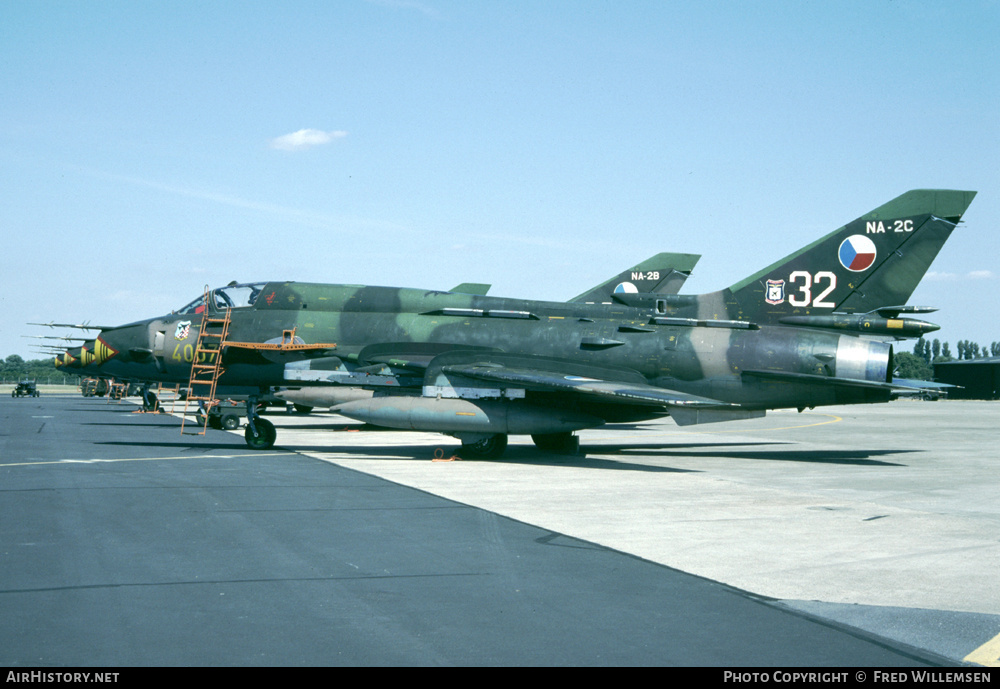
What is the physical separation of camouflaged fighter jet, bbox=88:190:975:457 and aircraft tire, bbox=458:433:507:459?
4cm

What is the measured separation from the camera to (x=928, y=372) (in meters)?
147

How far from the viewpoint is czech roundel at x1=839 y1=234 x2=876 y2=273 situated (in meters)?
18.0

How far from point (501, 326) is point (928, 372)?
480ft

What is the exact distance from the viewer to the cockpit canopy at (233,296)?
2095cm

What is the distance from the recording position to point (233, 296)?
69.2ft

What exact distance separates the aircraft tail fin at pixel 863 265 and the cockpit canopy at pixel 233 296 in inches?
436

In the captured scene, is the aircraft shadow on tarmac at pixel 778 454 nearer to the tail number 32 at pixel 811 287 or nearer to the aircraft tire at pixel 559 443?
the aircraft tire at pixel 559 443

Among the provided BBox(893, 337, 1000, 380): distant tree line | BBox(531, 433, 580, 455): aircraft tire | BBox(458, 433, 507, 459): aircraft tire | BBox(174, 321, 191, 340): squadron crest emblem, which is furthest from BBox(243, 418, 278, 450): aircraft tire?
BBox(893, 337, 1000, 380): distant tree line

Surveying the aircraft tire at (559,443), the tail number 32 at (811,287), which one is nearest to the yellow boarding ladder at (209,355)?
the aircraft tire at (559,443)

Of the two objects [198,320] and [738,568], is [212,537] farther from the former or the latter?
[198,320]

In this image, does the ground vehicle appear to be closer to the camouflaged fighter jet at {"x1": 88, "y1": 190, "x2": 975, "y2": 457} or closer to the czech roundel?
the camouflaged fighter jet at {"x1": 88, "y1": 190, "x2": 975, "y2": 457}

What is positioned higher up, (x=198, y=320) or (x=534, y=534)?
(x=198, y=320)

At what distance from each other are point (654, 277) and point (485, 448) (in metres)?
12.8

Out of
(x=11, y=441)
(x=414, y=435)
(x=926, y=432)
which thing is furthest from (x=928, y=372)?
(x=11, y=441)
